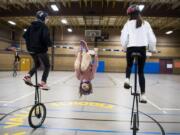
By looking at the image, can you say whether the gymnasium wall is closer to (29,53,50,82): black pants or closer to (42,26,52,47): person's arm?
(29,53,50,82): black pants

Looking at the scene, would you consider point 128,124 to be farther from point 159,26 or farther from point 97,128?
point 159,26

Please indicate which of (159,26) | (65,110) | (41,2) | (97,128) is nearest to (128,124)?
(97,128)

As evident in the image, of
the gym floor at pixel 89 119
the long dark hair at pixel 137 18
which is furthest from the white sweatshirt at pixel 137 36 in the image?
the gym floor at pixel 89 119

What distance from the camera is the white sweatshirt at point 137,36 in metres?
3.09

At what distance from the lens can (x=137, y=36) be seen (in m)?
3.09

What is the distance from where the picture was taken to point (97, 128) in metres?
3.76

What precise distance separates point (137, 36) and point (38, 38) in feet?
4.92

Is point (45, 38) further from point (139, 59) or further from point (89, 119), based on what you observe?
point (89, 119)

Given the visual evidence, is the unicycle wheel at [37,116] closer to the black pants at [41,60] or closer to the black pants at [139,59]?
the black pants at [41,60]

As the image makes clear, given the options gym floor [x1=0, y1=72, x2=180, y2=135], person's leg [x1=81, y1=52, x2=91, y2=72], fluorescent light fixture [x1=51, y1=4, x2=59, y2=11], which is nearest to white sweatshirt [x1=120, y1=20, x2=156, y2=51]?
person's leg [x1=81, y1=52, x2=91, y2=72]

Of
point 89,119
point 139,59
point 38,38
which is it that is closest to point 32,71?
point 38,38

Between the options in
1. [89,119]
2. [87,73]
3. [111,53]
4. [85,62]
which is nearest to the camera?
[85,62]

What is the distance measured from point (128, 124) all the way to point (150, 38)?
5.49ft

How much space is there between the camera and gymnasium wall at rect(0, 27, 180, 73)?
26359mm
